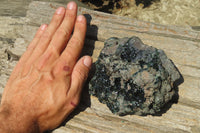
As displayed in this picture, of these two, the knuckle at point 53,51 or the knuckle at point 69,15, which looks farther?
the knuckle at point 69,15

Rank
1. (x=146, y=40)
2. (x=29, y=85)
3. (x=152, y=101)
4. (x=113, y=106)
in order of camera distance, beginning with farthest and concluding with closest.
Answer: (x=146, y=40)
(x=29, y=85)
(x=113, y=106)
(x=152, y=101)

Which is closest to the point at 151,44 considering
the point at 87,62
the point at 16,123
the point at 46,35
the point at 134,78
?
the point at 134,78

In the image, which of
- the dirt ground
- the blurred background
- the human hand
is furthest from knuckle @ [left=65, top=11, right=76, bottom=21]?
the dirt ground

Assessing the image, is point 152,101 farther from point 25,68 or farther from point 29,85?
point 25,68

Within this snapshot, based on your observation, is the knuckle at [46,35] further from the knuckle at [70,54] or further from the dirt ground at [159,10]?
the dirt ground at [159,10]

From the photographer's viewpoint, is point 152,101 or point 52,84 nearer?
point 152,101

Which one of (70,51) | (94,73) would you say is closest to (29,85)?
(70,51)

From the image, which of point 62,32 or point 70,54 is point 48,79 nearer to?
point 70,54

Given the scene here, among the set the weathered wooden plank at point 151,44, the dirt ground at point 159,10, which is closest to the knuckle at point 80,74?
the weathered wooden plank at point 151,44
